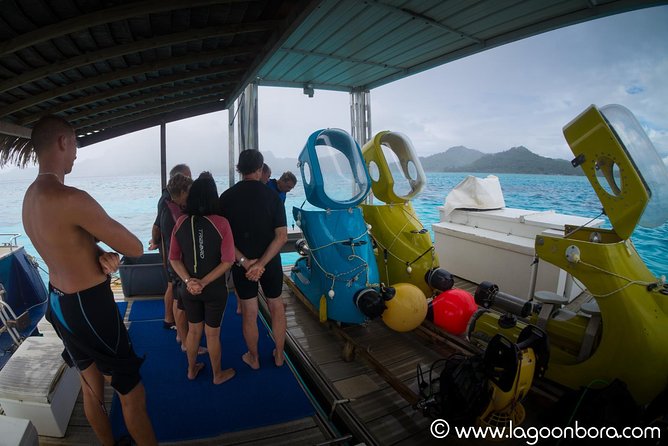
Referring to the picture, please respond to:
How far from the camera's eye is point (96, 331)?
1.45 m

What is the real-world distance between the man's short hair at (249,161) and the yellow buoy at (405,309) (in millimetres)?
1554

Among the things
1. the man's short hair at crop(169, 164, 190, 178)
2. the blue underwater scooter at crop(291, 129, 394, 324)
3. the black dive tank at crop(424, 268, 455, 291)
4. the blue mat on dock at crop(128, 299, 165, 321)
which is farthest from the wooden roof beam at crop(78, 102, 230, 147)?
the black dive tank at crop(424, 268, 455, 291)

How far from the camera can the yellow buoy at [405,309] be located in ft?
8.23

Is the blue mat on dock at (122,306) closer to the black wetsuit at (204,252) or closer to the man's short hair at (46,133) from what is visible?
the black wetsuit at (204,252)

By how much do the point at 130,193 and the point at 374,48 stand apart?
39175 millimetres

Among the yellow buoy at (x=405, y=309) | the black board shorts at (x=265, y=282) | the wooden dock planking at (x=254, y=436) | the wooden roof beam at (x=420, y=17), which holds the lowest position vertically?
the wooden dock planking at (x=254, y=436)

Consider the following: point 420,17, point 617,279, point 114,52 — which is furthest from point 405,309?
point 114,52

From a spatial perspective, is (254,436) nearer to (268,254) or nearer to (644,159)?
(268,254)

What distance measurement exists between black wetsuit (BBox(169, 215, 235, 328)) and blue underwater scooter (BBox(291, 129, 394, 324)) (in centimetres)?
100

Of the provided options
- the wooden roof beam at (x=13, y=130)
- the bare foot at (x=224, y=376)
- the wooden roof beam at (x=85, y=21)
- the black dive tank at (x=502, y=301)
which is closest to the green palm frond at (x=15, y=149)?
the wooden roof beam at (x=13, y=130)

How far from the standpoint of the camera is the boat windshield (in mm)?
1933

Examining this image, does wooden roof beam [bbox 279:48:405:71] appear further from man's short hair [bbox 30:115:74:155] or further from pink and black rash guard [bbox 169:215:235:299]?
man's short hair [bbox 30:115:74:155]

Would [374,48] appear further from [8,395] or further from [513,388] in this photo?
[8,395]

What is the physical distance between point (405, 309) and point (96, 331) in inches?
80.2
